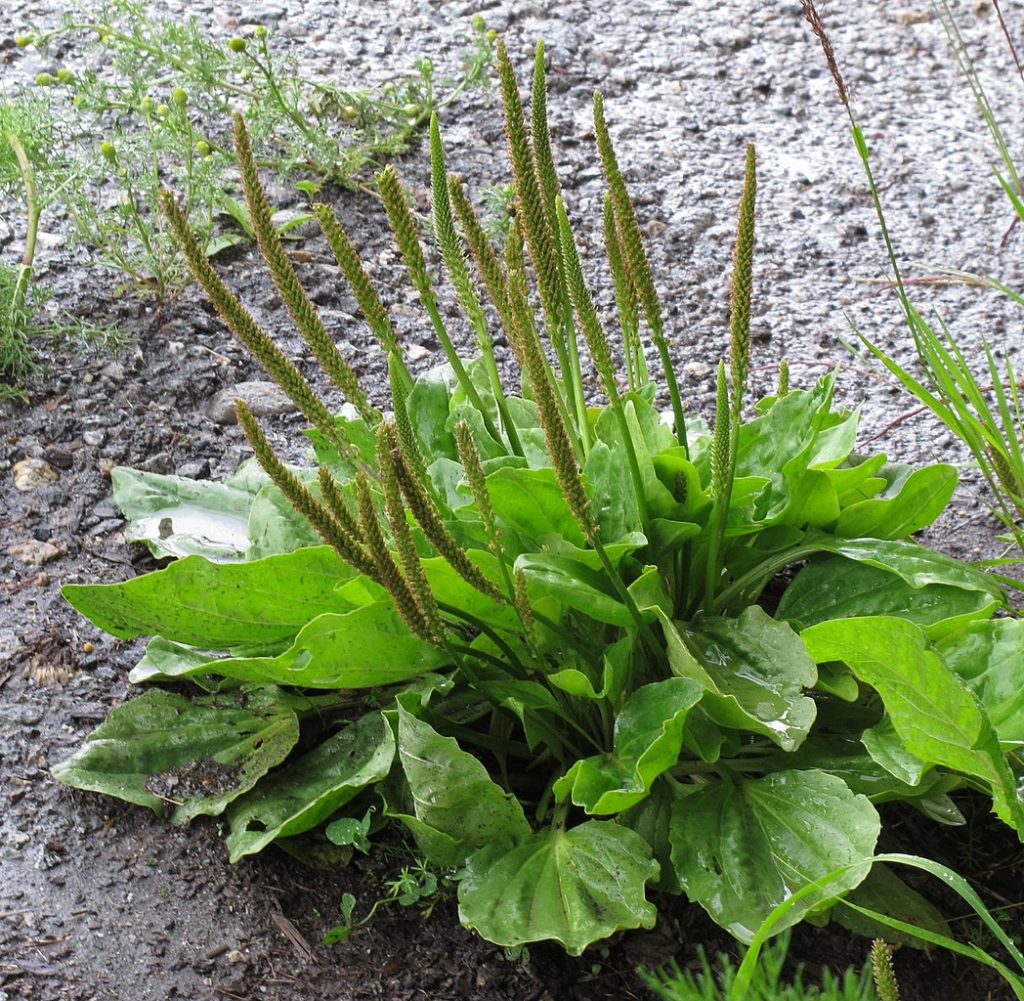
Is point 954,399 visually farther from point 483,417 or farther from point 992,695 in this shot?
point 483,417

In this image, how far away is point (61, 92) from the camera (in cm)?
467

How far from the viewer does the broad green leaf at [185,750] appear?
2324mm

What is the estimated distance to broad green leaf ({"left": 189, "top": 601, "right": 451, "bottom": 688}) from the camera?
7.14 ft

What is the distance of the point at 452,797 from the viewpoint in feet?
6.95

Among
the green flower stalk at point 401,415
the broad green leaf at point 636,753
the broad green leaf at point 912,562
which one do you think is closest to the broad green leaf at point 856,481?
the broad green leaf at point 912,562

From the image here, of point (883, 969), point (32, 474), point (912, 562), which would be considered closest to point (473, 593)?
point (912, 562)

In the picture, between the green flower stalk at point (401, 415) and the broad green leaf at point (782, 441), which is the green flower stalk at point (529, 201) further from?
the broad green leaf at point (782, 441)

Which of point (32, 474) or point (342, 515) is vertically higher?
point (342, 515)

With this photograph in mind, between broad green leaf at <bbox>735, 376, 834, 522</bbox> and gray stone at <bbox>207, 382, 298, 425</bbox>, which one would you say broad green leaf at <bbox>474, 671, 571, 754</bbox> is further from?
gray stone at <bbox>207, 382, 298, 425</bbox>

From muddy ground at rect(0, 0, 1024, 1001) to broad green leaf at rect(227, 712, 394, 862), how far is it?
99mm

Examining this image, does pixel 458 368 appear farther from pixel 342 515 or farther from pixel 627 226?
pixel 342 515

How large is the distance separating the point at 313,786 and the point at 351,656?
293 millimetres

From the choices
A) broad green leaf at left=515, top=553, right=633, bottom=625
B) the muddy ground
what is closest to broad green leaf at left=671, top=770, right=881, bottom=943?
the muddy ground

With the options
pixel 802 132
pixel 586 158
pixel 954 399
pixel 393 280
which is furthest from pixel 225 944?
pixel 802 132
